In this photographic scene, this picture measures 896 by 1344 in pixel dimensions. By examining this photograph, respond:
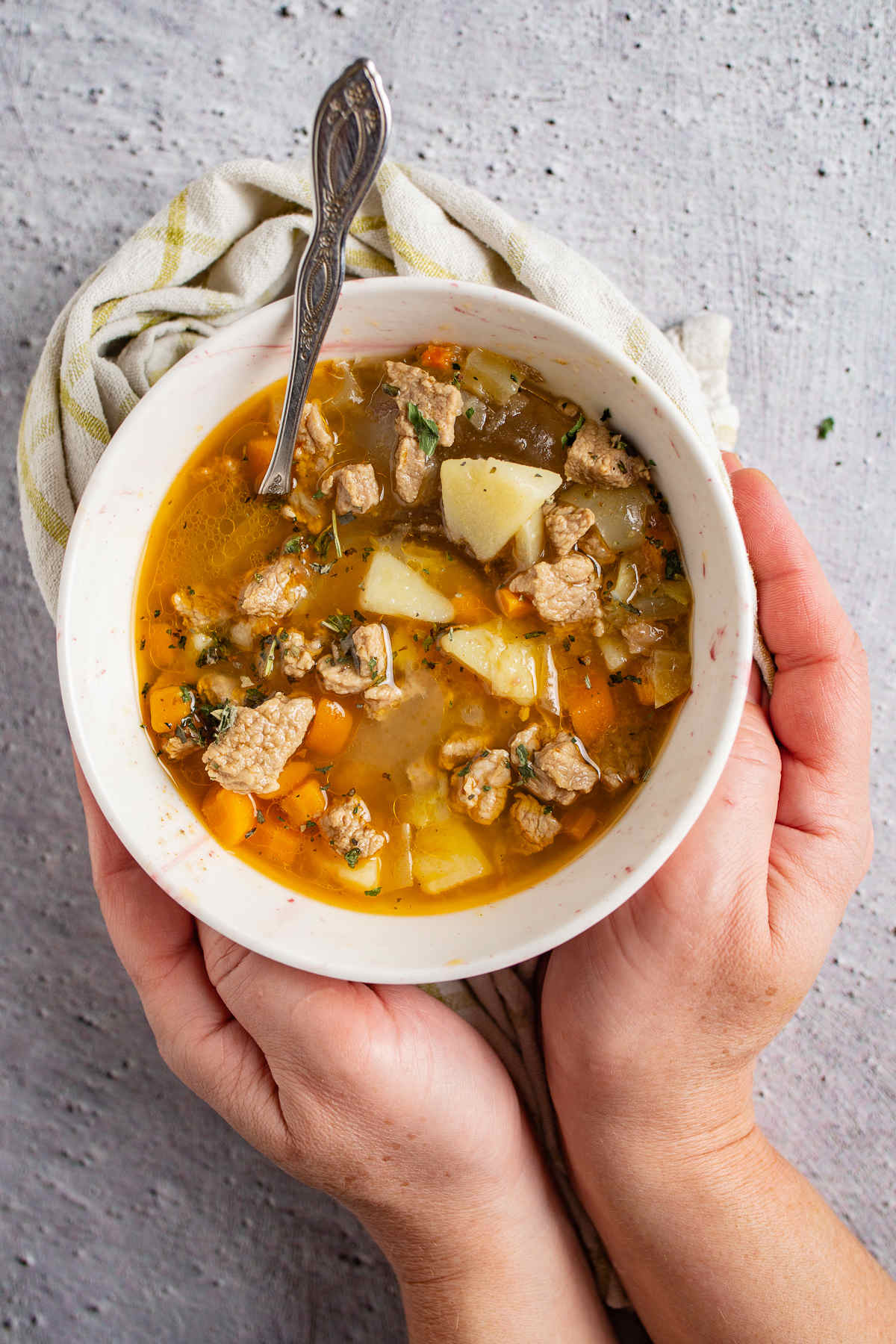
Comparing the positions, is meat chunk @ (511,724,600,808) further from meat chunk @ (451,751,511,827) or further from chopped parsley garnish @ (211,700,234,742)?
chopped parsley garnish @ (211,700,234,742)

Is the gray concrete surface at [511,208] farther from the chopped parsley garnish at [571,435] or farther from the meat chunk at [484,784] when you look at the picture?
the meat chunk at [484,784]

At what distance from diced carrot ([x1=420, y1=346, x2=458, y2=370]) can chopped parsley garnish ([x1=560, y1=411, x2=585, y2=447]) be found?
13.8 inches

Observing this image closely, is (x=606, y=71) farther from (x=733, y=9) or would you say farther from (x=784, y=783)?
(x=784, y=783)

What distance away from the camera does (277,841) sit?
2.51 metres

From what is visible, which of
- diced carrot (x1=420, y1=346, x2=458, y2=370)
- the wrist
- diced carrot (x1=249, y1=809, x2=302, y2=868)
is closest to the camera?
diced carrot (x1=420, y1=346, x2=458, y2=370)

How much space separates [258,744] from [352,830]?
328mm

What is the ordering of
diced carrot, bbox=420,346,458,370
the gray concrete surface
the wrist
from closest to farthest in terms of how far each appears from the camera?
1. diced carrot, bbox=420,346,458,370
2. the wrist
3. the gray concrete surface

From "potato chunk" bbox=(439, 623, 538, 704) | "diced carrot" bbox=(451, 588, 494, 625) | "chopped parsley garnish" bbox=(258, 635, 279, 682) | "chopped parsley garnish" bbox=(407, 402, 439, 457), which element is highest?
"chopped parsley garnish" bbox=(407, 402, 439, 457)

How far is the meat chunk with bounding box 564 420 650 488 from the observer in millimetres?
2297

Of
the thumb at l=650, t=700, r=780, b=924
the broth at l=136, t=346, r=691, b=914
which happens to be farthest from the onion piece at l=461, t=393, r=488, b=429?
the thumb at l=650, t=700, r=780, b=924

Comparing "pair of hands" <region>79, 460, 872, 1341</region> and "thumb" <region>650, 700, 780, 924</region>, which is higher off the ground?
"thumb" <region>650, 700, 780, 924</region>

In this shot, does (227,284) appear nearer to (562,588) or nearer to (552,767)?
(562,588)

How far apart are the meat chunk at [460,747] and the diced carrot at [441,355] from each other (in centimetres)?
95

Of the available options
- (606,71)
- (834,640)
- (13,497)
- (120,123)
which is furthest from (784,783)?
(120,123)
